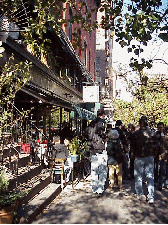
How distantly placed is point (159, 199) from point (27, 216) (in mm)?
3719

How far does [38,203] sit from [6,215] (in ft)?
5.87

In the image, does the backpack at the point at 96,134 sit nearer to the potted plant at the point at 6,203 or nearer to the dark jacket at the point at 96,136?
the dark jacket at the point at 96,136

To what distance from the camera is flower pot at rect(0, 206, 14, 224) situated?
19.6 ft

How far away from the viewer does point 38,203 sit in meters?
7.76

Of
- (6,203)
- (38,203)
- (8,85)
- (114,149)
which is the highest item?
(8,85)

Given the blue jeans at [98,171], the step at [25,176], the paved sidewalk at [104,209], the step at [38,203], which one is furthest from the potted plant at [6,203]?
the blue jeans at [98,171]

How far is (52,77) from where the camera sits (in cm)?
1780

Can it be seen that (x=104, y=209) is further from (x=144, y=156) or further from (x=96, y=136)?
(x=96, y=136)

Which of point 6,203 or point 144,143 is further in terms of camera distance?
point 144,143

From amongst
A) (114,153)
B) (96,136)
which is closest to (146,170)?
(114,153)

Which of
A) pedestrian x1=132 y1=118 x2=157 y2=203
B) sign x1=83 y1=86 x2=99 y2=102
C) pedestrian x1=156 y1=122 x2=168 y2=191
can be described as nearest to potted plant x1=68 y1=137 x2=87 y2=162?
pedestrian x1=156 y1=122 x2=168 y2=191

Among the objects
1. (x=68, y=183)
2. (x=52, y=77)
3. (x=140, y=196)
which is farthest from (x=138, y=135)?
(x=52, y=77)

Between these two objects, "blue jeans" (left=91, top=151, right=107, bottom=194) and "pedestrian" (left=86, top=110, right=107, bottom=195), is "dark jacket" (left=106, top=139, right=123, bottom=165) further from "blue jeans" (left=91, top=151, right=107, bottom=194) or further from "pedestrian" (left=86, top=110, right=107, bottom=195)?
"blue jeans" (left=91, top=151, right=107, bottom=194)

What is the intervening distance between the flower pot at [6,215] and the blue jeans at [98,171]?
347 cm
